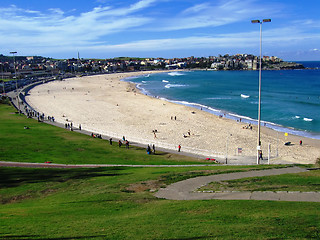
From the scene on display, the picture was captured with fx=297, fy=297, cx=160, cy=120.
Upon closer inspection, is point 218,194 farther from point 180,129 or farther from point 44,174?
point 180,129

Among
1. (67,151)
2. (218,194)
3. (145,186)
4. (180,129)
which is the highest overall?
(218,194)

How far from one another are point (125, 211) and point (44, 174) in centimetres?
749

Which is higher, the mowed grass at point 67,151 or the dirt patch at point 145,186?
the dirt patch at point 145,186

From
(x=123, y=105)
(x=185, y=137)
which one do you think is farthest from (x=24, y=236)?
(x=123, y=105)

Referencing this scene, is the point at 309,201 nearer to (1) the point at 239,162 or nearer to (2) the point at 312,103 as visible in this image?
(1) the point at 239,162

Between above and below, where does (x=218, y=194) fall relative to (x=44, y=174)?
above

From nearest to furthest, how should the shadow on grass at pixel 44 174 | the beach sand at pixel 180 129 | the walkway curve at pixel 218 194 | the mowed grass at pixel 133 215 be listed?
the mowed grass at pixel 133 215 → the walkway curve at pixel 218 194 → the shadow on grass at pixel 44 174 → the beach sand at pixel 180 129

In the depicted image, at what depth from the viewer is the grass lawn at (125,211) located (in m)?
7.81

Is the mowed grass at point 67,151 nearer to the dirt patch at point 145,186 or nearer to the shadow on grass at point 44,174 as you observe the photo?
the shadow on grass at point 44,174

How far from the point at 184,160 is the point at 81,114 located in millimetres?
29350

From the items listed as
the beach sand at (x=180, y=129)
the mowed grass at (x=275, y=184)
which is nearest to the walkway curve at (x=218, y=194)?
the mowed grass at (x=275, y=184)

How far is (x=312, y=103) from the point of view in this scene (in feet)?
188

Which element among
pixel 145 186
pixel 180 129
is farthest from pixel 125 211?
pixel 180 129

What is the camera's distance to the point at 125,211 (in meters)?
9.84
